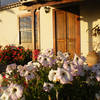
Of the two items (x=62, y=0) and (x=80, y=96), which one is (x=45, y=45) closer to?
(x=62, y=0)

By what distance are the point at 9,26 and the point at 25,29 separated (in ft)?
4.87

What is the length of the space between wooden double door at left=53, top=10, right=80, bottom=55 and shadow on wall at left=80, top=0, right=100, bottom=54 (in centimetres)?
37

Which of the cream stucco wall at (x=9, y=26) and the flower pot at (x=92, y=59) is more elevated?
the cream stucco wall at (x=9, y=26)

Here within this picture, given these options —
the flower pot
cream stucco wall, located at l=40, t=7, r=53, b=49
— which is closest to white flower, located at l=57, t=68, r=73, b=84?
the flower pot

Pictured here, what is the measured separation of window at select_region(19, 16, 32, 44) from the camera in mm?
10190

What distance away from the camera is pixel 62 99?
158cm

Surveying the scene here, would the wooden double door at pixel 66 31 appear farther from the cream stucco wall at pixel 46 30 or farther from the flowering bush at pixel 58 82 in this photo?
the flowering bush at pixel 58 82

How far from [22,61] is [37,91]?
750 centimetres

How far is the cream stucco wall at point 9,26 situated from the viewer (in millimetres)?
10781

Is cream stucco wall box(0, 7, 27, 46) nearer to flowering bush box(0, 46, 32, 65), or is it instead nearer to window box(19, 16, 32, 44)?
window box(19, 16, 32, 44)

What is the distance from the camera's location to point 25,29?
10422 mm

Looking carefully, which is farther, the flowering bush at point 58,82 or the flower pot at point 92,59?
the flower pot at point 92,59

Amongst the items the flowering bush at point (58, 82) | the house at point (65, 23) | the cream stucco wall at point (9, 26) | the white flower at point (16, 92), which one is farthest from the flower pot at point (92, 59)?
the cream stucco wall at point (9, 26)

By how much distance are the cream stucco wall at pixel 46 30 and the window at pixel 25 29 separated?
5.13ft
